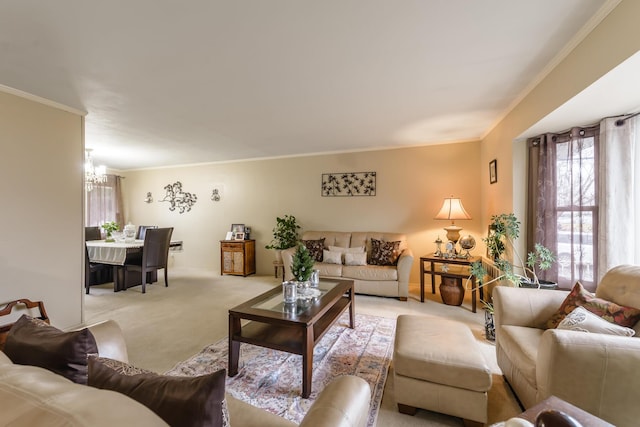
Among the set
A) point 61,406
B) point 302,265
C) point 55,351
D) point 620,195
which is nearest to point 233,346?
point 302,265

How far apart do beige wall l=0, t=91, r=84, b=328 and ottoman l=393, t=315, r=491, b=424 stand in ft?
11.3

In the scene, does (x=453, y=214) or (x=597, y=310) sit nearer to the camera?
(x=597, y=310)

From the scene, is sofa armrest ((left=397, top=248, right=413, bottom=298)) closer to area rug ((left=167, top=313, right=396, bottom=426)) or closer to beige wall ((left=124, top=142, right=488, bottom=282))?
beige wall ((left=124, top=142, right=488, bottom=282))

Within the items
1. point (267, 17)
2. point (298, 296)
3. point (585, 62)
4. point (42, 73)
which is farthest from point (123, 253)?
point (585, 62)

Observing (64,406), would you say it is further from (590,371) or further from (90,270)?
(90,270)

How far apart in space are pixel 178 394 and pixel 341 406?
1.64 feet

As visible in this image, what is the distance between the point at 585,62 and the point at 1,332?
487 centimetres

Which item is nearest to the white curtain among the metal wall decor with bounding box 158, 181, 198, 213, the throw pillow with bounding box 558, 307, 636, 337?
the throw pillow with bounding box 558, 307, 636, 337

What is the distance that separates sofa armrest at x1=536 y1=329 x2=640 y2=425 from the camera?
1145 mm

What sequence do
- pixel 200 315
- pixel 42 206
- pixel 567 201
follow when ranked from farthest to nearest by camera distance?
pixel 200 315, pixel 42 206, pixel 567 201

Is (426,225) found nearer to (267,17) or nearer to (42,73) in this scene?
(267,17)

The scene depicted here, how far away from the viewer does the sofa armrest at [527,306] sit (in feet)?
6.10

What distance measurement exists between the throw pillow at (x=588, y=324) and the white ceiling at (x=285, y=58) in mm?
1744

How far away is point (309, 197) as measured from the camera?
16.9 ft
